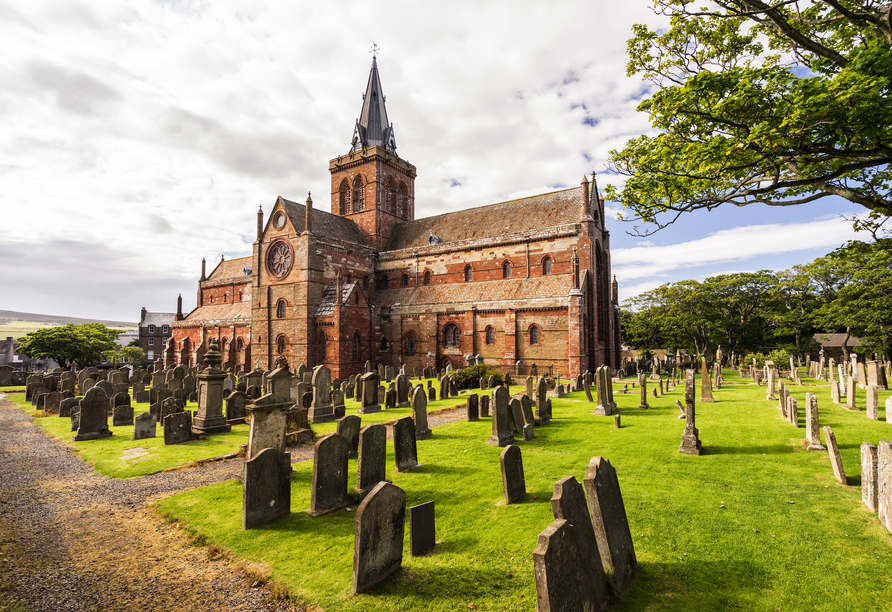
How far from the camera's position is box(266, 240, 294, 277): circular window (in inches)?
1161

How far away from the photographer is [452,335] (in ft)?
91.8

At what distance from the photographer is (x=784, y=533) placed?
16.4 ft

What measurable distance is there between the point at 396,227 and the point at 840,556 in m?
34.7

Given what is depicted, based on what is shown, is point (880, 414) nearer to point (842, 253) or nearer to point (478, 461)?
point (842, 253)

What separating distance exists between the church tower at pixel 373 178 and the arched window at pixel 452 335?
35.3 feet

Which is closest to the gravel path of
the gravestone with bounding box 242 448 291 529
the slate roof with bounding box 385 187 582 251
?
the gravestone with bounding box 242 448 291 529

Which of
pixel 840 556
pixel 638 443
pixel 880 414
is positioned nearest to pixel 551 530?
pixel 840 556

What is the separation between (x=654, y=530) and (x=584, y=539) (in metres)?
2.12

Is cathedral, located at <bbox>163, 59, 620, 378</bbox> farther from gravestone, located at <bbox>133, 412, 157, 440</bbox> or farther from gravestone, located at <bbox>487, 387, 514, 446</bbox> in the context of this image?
gravestone, located at <bbox>133, 412, 157, 440</bbox>

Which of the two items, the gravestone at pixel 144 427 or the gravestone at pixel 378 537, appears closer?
the gravestone at pixel 378 537

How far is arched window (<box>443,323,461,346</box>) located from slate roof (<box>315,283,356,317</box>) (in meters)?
6.93

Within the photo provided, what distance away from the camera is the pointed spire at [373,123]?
124 ft

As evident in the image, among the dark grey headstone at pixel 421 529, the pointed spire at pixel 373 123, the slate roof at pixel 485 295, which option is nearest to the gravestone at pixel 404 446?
the dark grey headstone at pixel 421 529

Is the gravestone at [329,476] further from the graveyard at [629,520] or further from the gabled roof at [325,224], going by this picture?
the gabled roof at [325,224]
